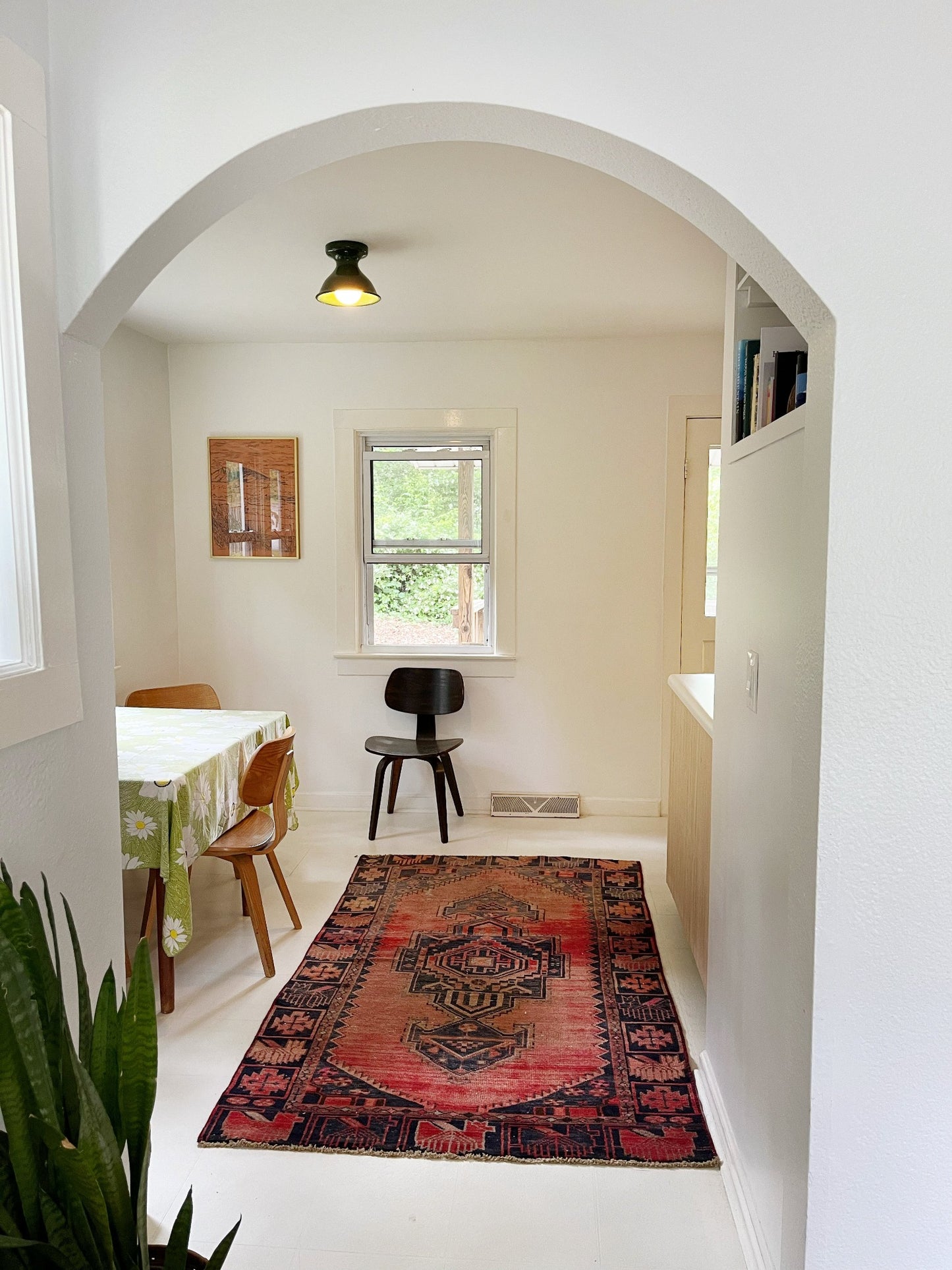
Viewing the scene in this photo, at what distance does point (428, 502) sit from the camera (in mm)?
4516

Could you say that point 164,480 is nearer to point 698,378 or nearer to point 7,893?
point 698,378

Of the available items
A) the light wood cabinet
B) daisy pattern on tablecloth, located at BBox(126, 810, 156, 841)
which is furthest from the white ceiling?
daisy pattern on tablecloth, located at BBox(126, 810, 156, 841)

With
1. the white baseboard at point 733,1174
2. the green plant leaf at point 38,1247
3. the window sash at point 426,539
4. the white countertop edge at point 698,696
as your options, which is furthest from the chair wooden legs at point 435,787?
the green plant leaf at point 38,1247

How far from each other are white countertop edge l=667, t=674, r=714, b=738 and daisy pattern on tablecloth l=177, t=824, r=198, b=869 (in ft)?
5.08

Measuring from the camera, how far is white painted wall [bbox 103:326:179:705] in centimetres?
390

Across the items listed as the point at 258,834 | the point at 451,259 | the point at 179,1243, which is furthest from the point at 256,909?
the point at 451,259

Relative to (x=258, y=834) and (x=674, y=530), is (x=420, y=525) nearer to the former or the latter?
(x=674, y=530)

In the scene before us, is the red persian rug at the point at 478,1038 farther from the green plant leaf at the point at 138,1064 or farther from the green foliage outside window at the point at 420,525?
the green foliage outside window at the point at 420,525

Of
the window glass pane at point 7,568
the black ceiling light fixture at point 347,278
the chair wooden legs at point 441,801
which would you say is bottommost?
the chair wooden legs at point 441,801

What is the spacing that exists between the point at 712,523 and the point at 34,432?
3.49 metres

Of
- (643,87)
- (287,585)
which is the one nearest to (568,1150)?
(643,87)

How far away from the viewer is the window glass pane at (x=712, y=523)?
13.9 feet

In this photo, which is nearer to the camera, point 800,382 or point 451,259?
point 800,382

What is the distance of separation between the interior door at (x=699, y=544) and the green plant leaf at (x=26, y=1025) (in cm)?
370
